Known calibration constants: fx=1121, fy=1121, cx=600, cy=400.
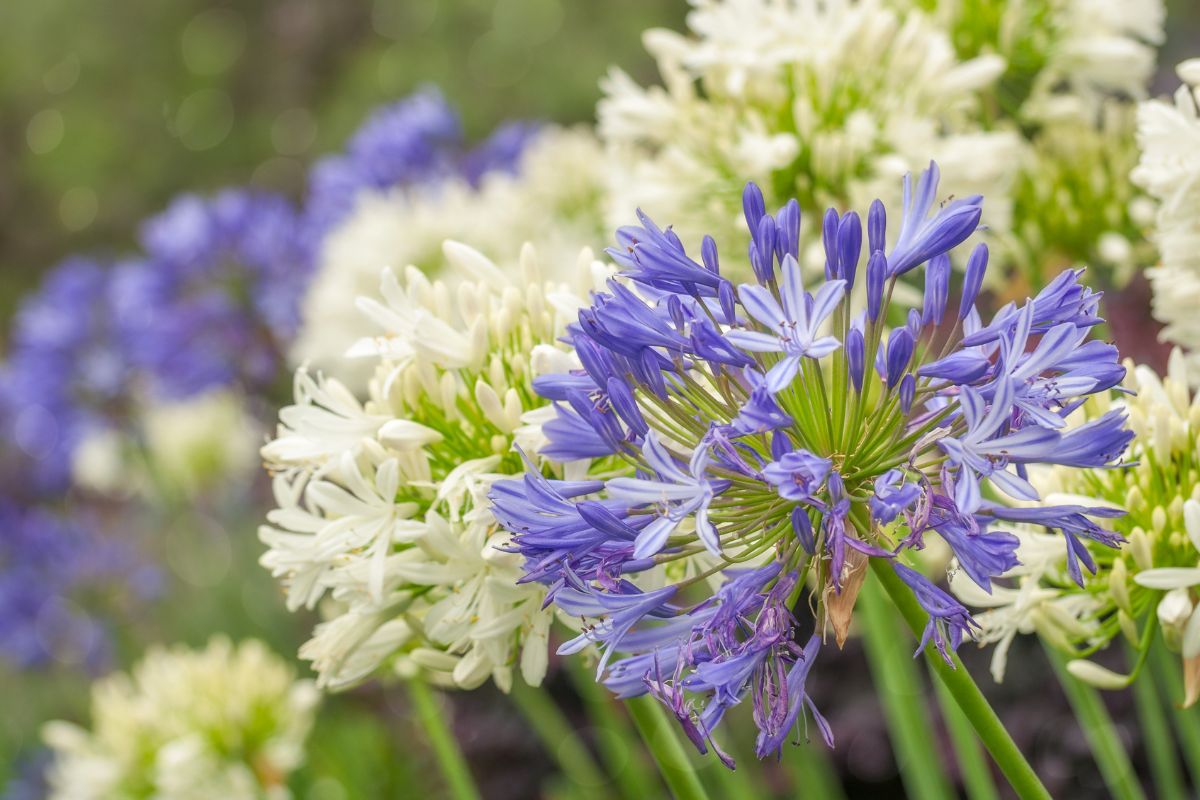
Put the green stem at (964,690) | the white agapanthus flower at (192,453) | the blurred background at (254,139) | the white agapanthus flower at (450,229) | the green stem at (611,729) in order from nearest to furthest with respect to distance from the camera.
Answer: the green stem at (964,690) → the green stem at (611,729) → the white agapanthus flower at (450,229) → the blurred background at (254,139) → the white agapanthus flower at (192,453)

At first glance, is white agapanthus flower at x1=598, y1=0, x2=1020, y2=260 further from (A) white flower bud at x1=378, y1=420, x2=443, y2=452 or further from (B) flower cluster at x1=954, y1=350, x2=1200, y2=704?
(A) white flower bud at x1=378, y1=420, x2=443, y2=452

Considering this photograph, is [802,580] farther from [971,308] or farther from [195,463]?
[195,463]

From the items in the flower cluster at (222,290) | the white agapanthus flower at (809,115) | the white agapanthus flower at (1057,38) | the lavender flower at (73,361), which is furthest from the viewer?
the lavender flower at (73,361)

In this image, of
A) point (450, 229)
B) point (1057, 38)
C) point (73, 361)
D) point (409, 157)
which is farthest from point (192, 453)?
point (1057, 38)

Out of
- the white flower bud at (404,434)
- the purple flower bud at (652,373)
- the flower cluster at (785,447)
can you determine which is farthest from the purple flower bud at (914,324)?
the white flower bud at (404,434)

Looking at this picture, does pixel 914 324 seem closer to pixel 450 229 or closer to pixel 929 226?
pixel 929 226

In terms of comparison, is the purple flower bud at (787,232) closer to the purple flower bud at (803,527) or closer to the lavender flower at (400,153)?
the purple flower bud at (803,527)
